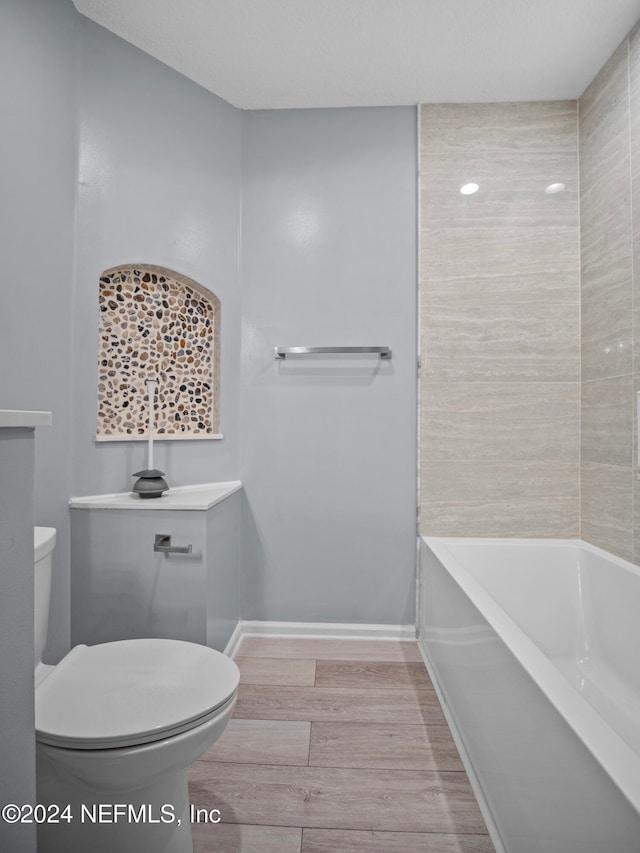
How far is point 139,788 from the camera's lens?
1.00m

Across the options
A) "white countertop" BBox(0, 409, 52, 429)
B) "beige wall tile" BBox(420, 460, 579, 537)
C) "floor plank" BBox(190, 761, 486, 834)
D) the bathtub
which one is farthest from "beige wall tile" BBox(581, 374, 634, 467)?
"white countertop" BBox(0, 409, 52, 429)

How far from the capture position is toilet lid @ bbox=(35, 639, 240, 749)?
0.93 metres

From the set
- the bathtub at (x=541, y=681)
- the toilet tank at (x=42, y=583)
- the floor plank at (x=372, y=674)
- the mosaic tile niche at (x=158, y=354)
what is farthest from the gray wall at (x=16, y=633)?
the floor plank at (x=372, y=674)

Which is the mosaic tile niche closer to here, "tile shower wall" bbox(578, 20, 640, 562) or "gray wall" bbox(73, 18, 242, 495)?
"gray wall" bbox(73, 18, 242, 495)

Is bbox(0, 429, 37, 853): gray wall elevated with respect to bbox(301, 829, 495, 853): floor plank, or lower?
elevated

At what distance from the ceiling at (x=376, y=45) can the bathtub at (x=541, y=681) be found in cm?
202

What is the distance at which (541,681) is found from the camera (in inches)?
37.1

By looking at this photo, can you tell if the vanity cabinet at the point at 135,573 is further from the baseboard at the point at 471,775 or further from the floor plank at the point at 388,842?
the baseboard at the point at 471,775

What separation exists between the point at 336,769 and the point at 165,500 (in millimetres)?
1061

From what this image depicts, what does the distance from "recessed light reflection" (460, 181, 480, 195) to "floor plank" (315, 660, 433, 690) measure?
2145 millimetres

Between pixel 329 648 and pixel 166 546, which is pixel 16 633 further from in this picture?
pixel 329 648

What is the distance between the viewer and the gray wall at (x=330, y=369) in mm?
2246

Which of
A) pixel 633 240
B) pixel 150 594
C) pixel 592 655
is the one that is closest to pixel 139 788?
pixel 150 594

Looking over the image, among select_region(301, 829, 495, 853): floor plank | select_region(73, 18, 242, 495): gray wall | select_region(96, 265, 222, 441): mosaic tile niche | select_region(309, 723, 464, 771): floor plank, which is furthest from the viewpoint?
select_region(96, 265, 222, 441): mosaic tile niche
